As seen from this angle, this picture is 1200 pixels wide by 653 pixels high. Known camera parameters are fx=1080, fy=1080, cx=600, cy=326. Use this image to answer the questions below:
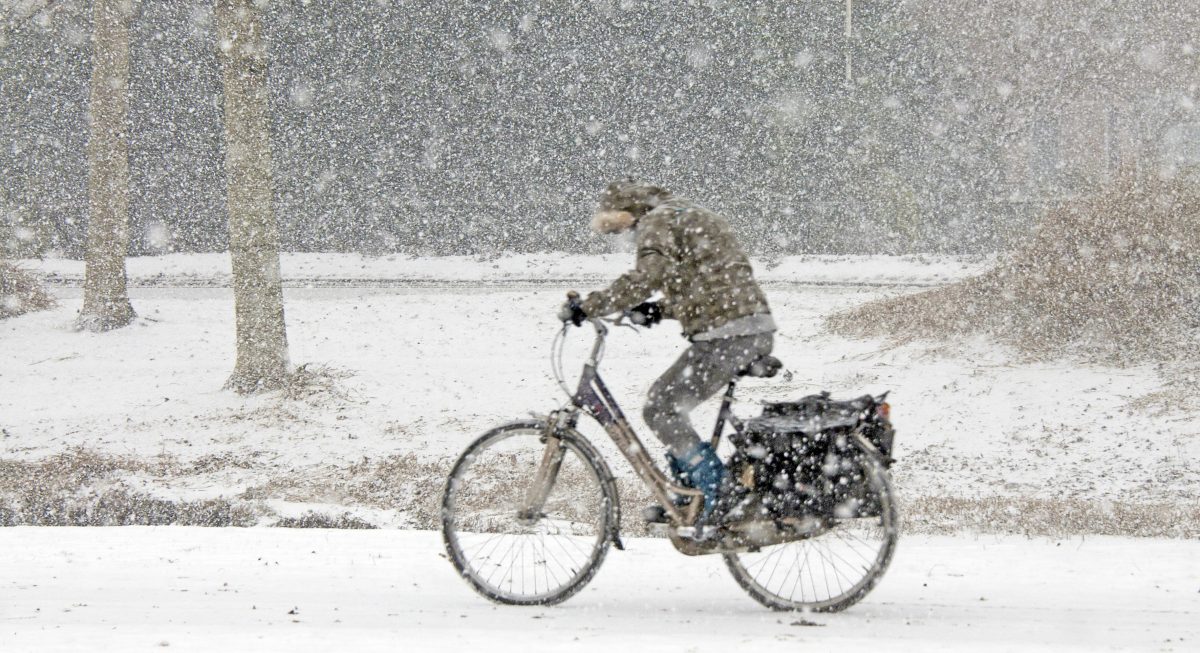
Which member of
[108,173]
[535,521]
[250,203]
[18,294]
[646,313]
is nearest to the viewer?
[646,313]

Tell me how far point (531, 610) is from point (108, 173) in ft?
41.3

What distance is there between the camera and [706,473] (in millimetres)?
4648

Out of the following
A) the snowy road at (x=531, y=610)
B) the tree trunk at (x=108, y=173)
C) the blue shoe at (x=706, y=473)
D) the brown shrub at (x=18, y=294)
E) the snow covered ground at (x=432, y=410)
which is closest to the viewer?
→ the snowy road at (x=531, y=610)

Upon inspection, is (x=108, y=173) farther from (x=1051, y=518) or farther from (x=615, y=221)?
(x=1051, y=518)

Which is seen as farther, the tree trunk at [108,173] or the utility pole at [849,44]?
the utility pole at [849,44]

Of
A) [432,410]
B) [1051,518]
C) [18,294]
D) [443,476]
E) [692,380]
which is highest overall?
[692,380]

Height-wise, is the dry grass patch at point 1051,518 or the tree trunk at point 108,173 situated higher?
the tree trunk at point 108,173

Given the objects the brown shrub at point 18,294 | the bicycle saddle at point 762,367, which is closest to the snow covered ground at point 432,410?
the brown shrub at point 18,294

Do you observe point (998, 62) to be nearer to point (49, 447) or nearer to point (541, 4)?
point (541, 4)

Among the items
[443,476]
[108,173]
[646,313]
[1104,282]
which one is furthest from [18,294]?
[1104,282]

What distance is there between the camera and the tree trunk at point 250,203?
1232 cm

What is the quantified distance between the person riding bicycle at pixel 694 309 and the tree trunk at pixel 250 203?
8739 mm

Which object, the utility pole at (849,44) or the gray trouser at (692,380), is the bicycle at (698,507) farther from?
the utility pole at (849,44)

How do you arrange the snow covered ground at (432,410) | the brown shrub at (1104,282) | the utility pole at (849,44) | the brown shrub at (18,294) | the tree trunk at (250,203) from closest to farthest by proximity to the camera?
the snow covered ground at (432,410)
the brown shrub at (1104,282)
the tree trunk at (250,203)
the brown shrub at (18,294)
the utility pole at (849,44)
